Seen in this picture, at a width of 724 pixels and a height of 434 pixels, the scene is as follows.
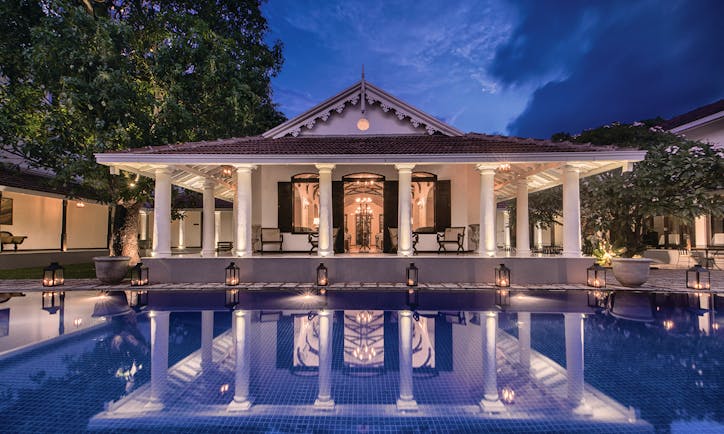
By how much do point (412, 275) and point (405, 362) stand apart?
5921mm

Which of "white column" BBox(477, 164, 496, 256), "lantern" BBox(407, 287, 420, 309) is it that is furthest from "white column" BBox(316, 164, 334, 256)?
"white column" BBox(477, 164, 496, 256)

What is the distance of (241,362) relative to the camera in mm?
5273

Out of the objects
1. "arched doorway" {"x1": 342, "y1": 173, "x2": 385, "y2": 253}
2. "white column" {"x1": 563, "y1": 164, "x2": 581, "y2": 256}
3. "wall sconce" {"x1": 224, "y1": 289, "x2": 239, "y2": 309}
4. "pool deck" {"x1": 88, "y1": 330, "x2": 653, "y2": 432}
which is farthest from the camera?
"arched doorway" {"x1": 342, "y1": 173, "x2": 385, "y2": 253}

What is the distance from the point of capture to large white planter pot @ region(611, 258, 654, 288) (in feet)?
35.7

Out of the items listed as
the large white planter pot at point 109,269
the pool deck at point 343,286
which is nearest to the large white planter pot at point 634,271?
the pool deck at point 343,286

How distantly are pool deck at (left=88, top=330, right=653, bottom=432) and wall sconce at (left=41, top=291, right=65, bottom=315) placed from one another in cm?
593

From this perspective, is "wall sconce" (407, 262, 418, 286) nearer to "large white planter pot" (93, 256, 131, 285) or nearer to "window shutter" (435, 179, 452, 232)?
"window shutter" (435, 179, 452, 232)

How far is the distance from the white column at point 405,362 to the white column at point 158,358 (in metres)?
2.59

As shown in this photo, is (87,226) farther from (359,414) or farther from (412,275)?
(359,414)

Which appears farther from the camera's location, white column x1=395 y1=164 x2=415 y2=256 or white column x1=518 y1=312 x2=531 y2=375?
white column x1=395 y1=164 x2=415 y2=256

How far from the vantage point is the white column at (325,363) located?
414 centimetres

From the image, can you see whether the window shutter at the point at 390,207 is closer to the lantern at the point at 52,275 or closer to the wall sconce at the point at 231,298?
the wall sconce at the point at 231,298

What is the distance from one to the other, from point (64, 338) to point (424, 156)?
9.33m

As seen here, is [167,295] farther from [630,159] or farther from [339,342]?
[630,159]
